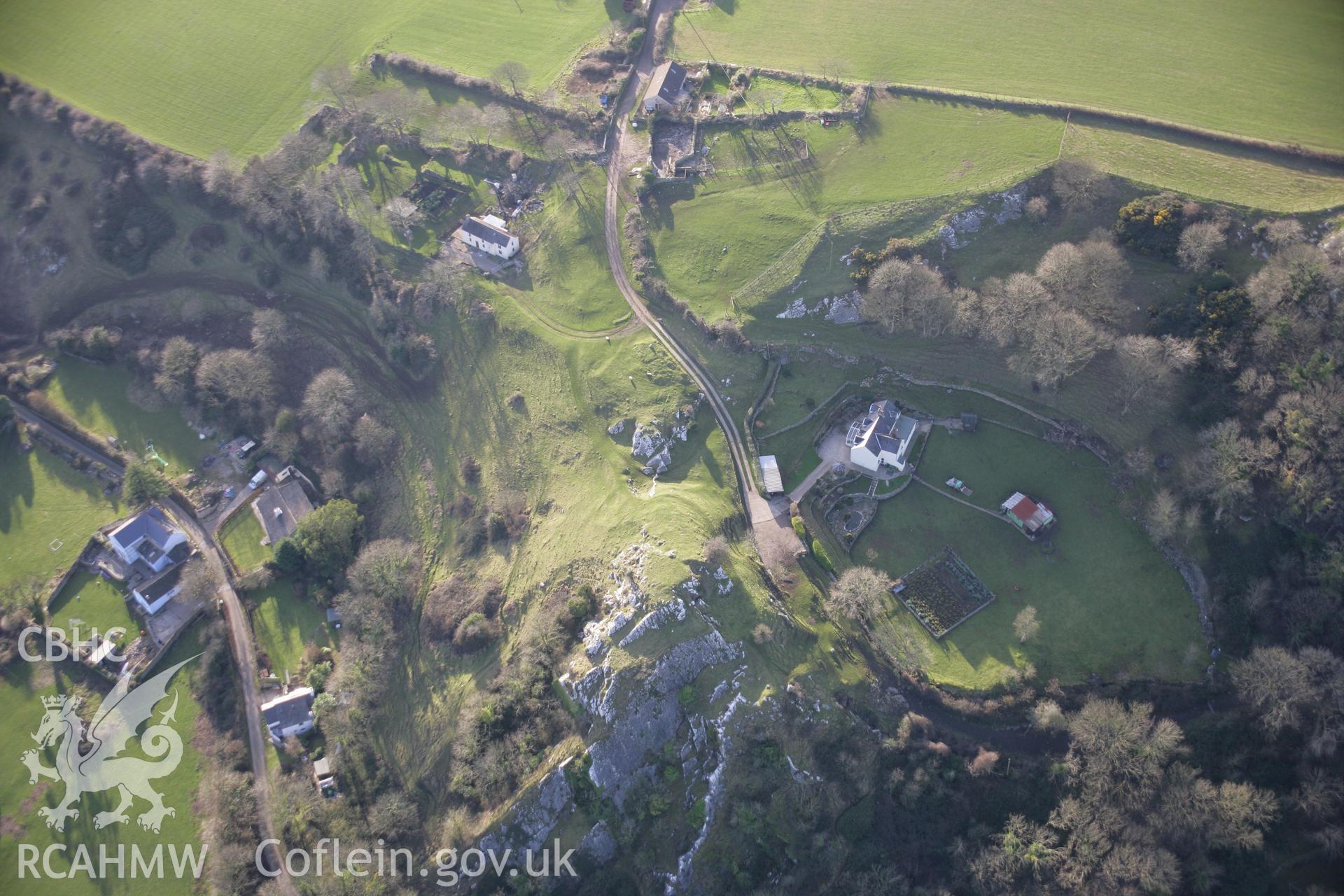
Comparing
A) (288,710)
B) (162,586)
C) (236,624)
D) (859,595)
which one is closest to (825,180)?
(859,595)

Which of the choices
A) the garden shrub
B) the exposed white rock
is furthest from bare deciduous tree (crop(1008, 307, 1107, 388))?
A: the exposed white rock

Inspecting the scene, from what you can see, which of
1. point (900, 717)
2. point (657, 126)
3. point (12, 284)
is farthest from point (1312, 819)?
point (12, 284)

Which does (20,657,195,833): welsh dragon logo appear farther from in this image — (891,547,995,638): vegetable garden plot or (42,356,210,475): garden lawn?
(891,547,995,638): vegetable garden plot

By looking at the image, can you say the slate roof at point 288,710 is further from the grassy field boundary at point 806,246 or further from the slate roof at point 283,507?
the grassy field boundary at point 806,246

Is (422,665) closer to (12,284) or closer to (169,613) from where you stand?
(169,613)

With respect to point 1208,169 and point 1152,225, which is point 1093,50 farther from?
point 1152,225

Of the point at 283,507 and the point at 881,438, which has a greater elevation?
the point at 881,438
